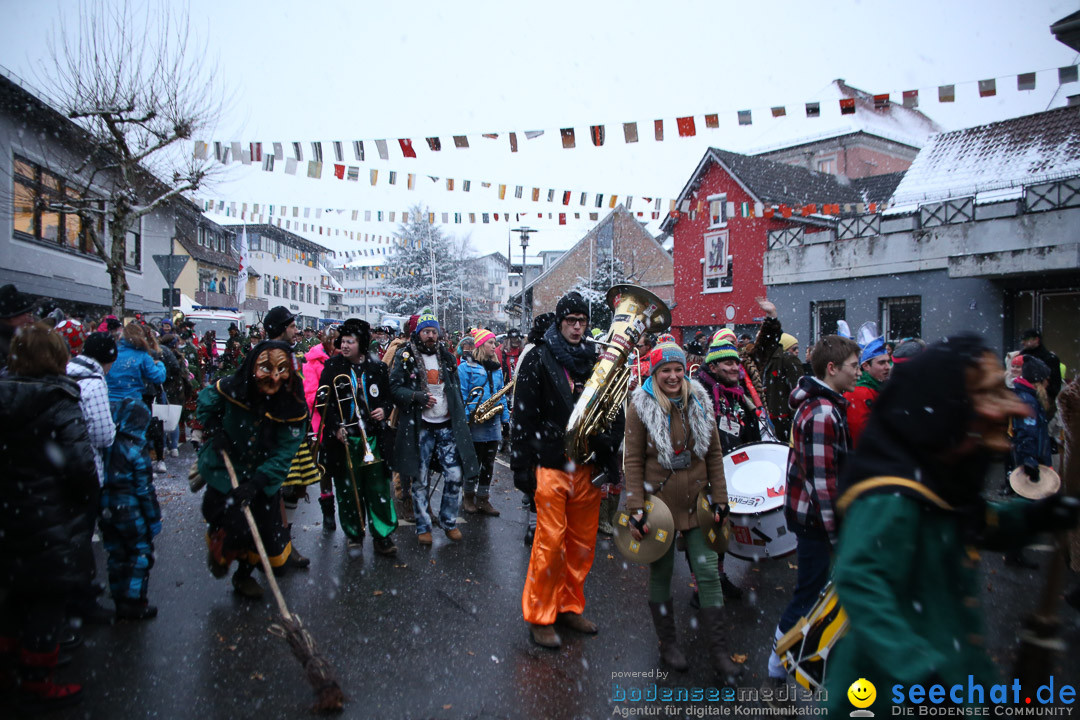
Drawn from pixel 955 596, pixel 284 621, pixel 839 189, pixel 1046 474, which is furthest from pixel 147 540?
pixel 839 189

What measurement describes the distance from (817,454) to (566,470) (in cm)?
152

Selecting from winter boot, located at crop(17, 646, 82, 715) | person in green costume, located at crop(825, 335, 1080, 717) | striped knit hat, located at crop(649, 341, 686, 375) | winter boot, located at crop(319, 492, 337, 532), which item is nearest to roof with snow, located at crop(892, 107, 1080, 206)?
striped knit hat, located at crop(649, 341, 686, 375)

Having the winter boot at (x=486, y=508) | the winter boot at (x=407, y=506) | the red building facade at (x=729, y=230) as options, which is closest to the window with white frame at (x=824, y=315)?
the red building facade at (x=729, y=230)

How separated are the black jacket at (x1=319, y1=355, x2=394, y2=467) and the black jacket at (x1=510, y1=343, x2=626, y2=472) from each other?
2.00 m

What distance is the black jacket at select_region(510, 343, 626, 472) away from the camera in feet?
13.6

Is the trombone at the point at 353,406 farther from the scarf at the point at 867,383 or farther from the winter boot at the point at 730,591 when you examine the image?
the scarf at the point at 867,383

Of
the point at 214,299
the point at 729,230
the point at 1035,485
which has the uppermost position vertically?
A: the point at 729,230

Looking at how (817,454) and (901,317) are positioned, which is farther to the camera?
(901,317)

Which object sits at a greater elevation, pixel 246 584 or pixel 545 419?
pixel 545 419

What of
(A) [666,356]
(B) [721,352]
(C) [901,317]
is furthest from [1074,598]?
(C) [901,317]

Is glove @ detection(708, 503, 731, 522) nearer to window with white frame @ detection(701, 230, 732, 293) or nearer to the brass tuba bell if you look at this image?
the brass tuba bell

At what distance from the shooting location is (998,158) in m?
18.7

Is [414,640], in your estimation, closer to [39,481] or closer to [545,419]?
[545,419]

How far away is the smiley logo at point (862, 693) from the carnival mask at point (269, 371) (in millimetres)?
3827
